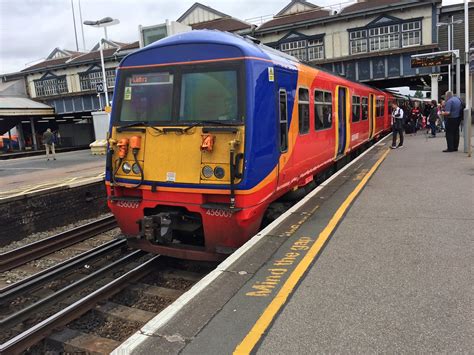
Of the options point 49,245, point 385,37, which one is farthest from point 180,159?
point 385,37

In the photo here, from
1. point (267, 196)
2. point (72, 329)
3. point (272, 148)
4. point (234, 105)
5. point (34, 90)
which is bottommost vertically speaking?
point (72, 329)

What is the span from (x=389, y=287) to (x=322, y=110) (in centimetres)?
534

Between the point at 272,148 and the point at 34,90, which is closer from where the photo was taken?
the point at 272,148

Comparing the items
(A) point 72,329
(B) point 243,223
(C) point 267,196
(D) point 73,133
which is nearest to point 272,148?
(C) point 267,196

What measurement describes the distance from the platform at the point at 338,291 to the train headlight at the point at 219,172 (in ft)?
2.96

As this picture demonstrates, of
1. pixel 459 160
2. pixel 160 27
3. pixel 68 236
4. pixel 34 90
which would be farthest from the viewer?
pixel 34 90

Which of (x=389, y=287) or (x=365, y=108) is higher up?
(x=365, y=108)

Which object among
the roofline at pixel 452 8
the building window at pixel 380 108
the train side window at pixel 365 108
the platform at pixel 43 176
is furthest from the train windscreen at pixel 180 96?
the roofline at pixel 452 8

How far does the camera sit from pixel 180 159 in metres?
5.52

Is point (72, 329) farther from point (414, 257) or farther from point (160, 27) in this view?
point (160, 27)

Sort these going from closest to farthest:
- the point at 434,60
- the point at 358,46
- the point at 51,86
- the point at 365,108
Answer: the point at 365,108 < the point at 434,60 < the point at 358,46 < the point at 51,86

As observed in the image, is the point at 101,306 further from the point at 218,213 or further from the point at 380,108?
the point at 380,108

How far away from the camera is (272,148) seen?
5715mm

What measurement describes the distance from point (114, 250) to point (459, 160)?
352 inches
